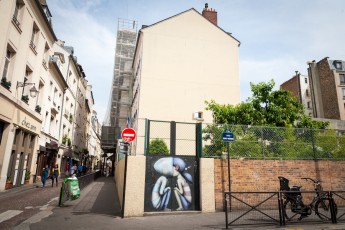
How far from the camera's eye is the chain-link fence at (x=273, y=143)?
389 inches

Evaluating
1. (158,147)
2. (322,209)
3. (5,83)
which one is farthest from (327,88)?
(5,83)

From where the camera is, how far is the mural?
8.61 m

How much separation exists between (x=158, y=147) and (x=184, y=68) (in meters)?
13.9

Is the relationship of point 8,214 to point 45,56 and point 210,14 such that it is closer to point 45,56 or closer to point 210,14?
point 45,56

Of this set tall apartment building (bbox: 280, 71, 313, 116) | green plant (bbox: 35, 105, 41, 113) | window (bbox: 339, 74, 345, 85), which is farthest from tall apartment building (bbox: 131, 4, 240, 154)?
tall apartment building (bbox: 280, 71, 313, 116)

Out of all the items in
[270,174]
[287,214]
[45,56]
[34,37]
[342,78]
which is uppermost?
[342,78]

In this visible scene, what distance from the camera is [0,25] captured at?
11906mm

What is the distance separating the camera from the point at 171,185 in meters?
8.88

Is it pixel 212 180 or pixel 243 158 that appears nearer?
pixel 212 180

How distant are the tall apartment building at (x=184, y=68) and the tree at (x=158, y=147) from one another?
11120 mm

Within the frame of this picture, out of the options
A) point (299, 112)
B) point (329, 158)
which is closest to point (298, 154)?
point (329, 158)

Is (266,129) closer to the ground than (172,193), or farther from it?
farther from it

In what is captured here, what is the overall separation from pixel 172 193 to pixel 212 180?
1.62 m

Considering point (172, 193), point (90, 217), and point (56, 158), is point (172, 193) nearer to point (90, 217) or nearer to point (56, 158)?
point (90, 217)
